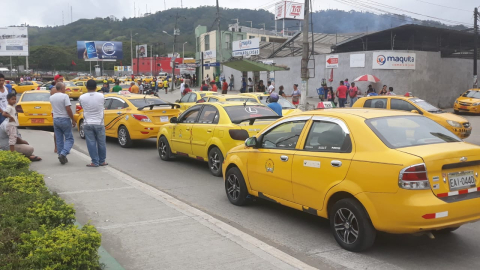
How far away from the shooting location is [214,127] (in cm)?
974

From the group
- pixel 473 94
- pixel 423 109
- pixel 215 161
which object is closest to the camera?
pixel 215 161

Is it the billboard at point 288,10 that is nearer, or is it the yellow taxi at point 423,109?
the yellow taxi at point 423,109

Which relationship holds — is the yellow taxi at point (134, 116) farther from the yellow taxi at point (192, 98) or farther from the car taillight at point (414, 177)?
the car taillight at point (414, 177)

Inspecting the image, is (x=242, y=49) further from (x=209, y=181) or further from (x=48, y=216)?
(x=48, y=216)

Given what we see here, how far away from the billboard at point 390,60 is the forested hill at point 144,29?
57.8 meters

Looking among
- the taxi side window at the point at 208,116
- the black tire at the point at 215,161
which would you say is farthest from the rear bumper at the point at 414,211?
the taxi side window at the point at 208,116

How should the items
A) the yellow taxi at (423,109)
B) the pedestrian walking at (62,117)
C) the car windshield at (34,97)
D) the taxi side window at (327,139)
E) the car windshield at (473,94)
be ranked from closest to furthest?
1. the taxi side window at (327,139)
2. the pedestrian walking at (62,117)
3. the yellow taxi at (423,109)
4. the car windshield at (34,97)
5. the car windshield at (473,94)

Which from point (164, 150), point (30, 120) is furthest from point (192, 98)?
point (164, 150)

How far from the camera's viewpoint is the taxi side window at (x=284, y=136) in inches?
243

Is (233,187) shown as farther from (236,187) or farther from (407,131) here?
(407,131)

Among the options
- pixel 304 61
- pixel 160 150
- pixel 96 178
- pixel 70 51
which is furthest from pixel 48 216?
pixel 70 51

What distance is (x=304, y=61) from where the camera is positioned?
21344mm

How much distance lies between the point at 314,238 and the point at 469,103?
24001 mm

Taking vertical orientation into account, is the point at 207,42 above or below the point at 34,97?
above
